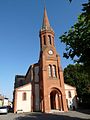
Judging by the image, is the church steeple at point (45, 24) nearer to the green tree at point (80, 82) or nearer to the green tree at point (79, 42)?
the green tree at point (80, 82)

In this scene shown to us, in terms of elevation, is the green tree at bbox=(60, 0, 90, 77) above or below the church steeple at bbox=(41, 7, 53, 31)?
below

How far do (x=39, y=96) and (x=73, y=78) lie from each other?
17.9 m

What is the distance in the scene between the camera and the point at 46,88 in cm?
3547

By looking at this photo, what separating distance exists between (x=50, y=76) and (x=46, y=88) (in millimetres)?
3255

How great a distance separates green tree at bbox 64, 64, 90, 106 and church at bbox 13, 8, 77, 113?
6484 mm

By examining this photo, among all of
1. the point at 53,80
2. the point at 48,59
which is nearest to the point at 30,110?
the point at 53,80

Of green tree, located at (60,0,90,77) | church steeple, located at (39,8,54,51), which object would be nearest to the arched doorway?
church steeple, located at (39,8,54,51)

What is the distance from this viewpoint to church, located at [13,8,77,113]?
3541 cm

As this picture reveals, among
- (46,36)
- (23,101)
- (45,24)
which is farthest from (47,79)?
(45,24)

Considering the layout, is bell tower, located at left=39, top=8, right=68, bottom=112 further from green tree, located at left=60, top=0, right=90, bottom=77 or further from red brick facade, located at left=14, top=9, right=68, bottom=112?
green tree, located at left=60, top=0, right=90, bottom=77

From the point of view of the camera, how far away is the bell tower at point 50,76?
34.8m

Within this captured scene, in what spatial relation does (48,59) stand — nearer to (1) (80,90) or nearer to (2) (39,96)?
(2) (39,96)

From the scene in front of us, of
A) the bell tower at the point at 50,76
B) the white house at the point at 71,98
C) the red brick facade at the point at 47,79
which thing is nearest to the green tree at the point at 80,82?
the white house at the point at 71,98

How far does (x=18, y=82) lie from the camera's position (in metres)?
57.9
